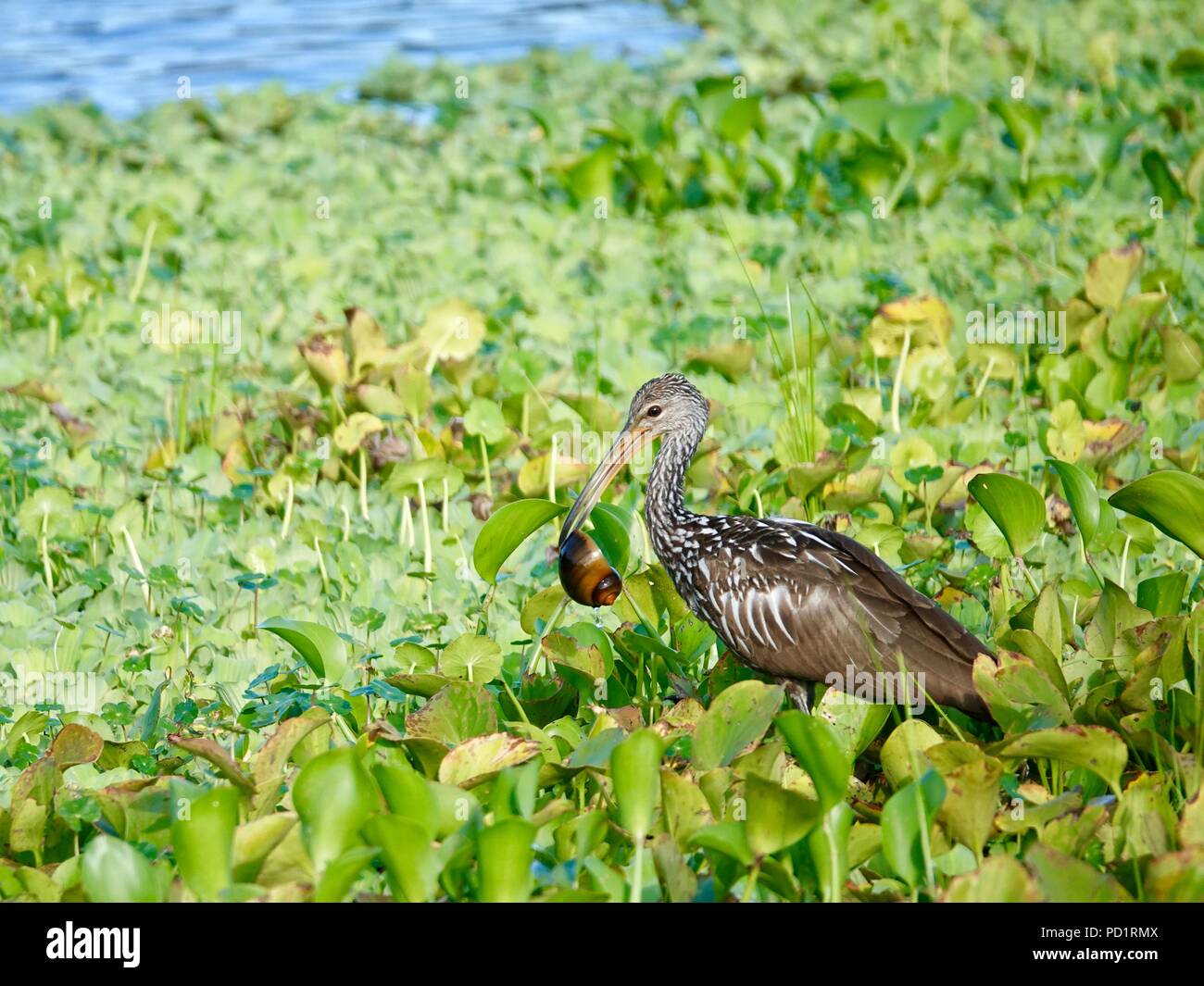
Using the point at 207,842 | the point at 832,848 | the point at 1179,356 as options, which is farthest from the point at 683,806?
the point at 1179,356

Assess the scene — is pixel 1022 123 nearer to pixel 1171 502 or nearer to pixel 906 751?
pixel 1171 502

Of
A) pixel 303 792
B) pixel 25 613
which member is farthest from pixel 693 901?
pixel 25 613

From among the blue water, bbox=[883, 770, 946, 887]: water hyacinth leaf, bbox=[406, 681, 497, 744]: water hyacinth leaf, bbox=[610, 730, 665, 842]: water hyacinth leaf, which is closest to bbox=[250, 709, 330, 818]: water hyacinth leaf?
bbox=[406, 681, 497, 744]: water hyacinth leaf

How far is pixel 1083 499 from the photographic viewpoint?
180 inches

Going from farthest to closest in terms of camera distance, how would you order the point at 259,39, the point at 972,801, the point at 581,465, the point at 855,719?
1. the point at 259,39
2. the point at 581,465
3. the point at 855,719
4. the point at 972,801

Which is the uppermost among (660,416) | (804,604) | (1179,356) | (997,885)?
(1179,356)

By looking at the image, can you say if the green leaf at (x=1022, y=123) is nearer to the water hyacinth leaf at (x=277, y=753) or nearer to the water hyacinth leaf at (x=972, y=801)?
the water hyacinth leaf at (x=972, y=801)

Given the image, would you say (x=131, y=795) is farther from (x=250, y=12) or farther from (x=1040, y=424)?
(x=250, y=12)

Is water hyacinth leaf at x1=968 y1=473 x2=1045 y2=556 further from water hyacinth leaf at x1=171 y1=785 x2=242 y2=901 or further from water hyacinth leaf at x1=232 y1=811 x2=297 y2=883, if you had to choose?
water hyacinth leaf at x1=171 y1=785 x2=242 y2=901

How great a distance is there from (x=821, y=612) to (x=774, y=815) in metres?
1.14

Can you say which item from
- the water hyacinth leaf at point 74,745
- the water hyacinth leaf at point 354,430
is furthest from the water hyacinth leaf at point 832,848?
the water hyacinth leaf at point 354,430

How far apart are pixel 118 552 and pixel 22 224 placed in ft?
14.5

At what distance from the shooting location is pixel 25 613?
5.25 m

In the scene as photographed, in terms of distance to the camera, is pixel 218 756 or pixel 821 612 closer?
pixel 218 756
